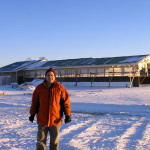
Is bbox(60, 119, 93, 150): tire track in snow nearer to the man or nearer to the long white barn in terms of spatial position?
the man

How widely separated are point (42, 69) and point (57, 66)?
2900 mm

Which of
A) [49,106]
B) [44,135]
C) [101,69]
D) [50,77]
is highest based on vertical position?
[101,69]

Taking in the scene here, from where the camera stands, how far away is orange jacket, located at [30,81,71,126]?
4.36 m

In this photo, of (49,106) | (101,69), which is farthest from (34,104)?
(101,69)

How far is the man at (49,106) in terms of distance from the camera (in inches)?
172

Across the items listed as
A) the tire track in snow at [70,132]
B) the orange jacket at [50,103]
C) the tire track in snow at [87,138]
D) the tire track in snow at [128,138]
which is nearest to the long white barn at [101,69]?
the tire track in snow at [128,138]

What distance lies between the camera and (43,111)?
14.4 feet

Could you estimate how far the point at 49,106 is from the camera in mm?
4352

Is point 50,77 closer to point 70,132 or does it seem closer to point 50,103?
point 50,103

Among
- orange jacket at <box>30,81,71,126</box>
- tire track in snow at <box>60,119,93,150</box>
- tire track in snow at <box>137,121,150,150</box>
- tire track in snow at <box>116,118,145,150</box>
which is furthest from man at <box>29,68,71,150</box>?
tire track in snow at <box>137,121,150,150</box>

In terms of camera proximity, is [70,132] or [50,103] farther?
[70,132]

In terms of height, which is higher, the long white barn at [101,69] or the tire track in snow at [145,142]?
the long white barn at [101,69]

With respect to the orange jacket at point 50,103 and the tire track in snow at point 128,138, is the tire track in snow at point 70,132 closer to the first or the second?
the tire track in snow at point 128,138

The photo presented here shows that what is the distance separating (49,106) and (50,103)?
6 centimetres
